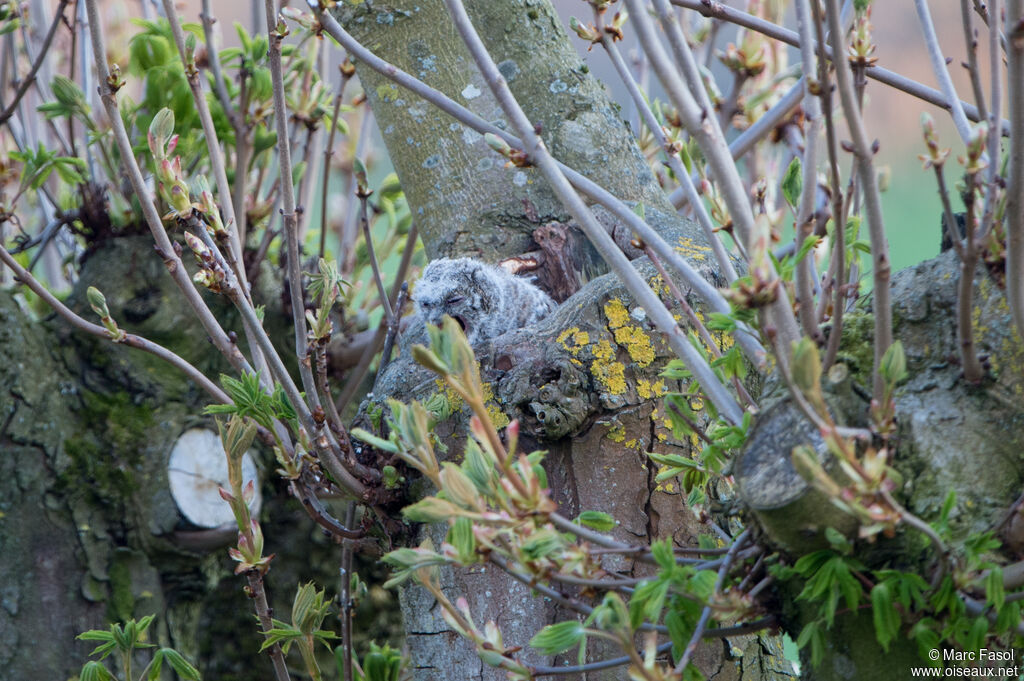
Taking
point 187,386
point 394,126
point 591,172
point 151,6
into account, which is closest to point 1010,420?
point 591,172

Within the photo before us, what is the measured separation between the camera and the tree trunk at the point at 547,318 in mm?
1064

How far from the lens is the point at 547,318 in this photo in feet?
3.80

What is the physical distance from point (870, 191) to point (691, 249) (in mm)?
583

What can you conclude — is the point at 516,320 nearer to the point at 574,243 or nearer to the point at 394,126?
the point at 574,243

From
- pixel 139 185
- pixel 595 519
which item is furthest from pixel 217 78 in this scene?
pixel 595 519

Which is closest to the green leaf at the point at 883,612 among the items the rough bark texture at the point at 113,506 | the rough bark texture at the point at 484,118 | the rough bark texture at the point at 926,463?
the rough bark texture at the point at 926,463

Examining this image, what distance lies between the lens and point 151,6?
254 centimetres

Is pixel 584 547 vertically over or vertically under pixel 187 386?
under

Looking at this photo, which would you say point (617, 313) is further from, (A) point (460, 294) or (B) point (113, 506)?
(B) point (113, 506)

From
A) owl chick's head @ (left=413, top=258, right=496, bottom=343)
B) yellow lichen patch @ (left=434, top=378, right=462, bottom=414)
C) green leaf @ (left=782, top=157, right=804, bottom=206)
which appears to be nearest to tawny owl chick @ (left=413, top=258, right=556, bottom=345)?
owl chick's head @ (left=413, top=258, right=496, bottom=343)

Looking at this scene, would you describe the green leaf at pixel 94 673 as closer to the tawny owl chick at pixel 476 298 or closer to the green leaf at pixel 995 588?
the tawny owl chick at pixel 476 298

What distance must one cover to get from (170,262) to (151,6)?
1847mm

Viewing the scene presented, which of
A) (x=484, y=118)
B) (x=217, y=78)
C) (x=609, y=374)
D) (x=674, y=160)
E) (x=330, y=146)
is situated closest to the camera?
(x=674, y=160)

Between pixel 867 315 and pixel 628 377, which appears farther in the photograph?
pixel 628 377
